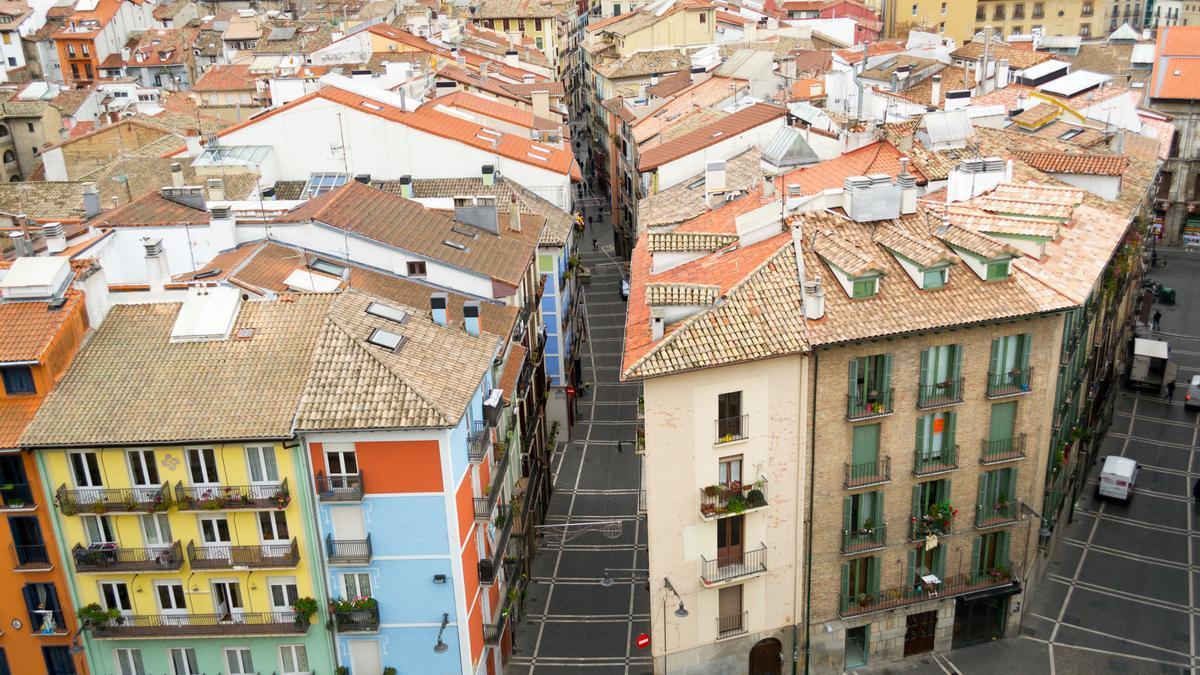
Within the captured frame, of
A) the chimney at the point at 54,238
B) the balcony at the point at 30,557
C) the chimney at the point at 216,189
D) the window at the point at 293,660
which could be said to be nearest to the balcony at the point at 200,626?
the window at the point at 293,660

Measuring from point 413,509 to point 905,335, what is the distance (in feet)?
64.9

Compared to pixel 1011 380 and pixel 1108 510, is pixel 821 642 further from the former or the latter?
pixel 1108 510

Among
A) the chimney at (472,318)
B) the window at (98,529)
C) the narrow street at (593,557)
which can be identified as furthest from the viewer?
the narrow street at (593,557)

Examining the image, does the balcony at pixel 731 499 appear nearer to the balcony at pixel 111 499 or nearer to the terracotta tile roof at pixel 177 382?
the terracotta tile roof at pixel 177 382

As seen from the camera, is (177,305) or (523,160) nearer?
(177,305)

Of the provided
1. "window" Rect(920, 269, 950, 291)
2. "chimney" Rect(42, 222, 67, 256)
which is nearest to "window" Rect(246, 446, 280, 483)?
"chimney" Rect(42, 222, 67, 256)

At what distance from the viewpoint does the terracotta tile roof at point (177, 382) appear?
1495 inches

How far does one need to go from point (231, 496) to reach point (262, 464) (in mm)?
1597

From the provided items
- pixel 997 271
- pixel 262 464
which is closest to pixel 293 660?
pixel 262 464

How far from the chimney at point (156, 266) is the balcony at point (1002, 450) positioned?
35.4 m

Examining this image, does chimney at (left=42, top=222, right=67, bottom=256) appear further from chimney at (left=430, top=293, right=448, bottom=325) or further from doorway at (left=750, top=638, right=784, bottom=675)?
doorway at (left=750, top=638, right=784, bottom=675)

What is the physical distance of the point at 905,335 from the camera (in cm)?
4188

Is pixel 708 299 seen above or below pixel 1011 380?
above

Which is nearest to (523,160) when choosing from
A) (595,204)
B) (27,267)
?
(27,267)
